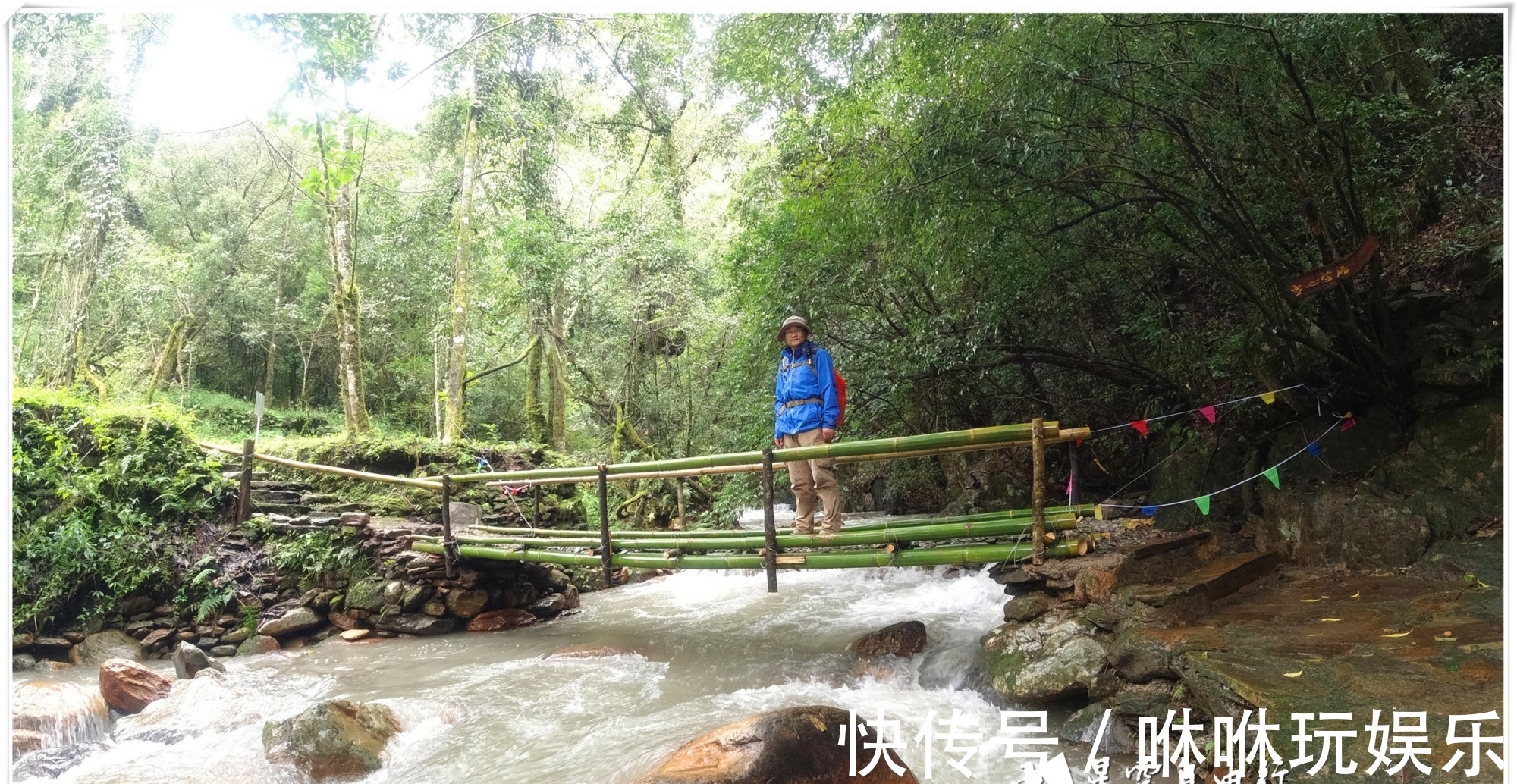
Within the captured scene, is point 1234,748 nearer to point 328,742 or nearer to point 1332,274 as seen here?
point 1332,274

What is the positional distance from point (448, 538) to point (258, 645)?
1517 mm

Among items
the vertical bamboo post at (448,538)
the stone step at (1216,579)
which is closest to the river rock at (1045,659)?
the stone step at (1216,579)

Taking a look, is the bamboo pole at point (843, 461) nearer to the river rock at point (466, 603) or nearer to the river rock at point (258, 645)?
the river rock at point (466, 603)

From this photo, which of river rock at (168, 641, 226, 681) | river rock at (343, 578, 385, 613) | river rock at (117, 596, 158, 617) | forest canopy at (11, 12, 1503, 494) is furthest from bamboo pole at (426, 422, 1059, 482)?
river rock at (117, 596, 158, 617)

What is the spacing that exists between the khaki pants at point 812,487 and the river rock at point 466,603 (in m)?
3.32

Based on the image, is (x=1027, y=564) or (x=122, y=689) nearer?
(x=122, y=689)

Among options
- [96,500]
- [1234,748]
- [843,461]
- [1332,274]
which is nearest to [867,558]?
[843,461]

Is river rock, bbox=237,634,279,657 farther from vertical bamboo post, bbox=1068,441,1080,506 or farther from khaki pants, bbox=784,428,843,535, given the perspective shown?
vertical bamboo post, bbox=1068,441,1080,506

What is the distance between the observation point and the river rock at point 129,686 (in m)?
4.29

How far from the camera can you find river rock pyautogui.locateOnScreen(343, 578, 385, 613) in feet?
20.8

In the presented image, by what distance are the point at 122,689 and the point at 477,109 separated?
7.61 metres

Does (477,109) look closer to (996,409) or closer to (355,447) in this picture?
(355,447)

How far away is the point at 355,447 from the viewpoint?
875 centimetres

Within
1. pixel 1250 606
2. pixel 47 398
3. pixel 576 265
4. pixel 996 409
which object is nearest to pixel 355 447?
pixel 47 398
